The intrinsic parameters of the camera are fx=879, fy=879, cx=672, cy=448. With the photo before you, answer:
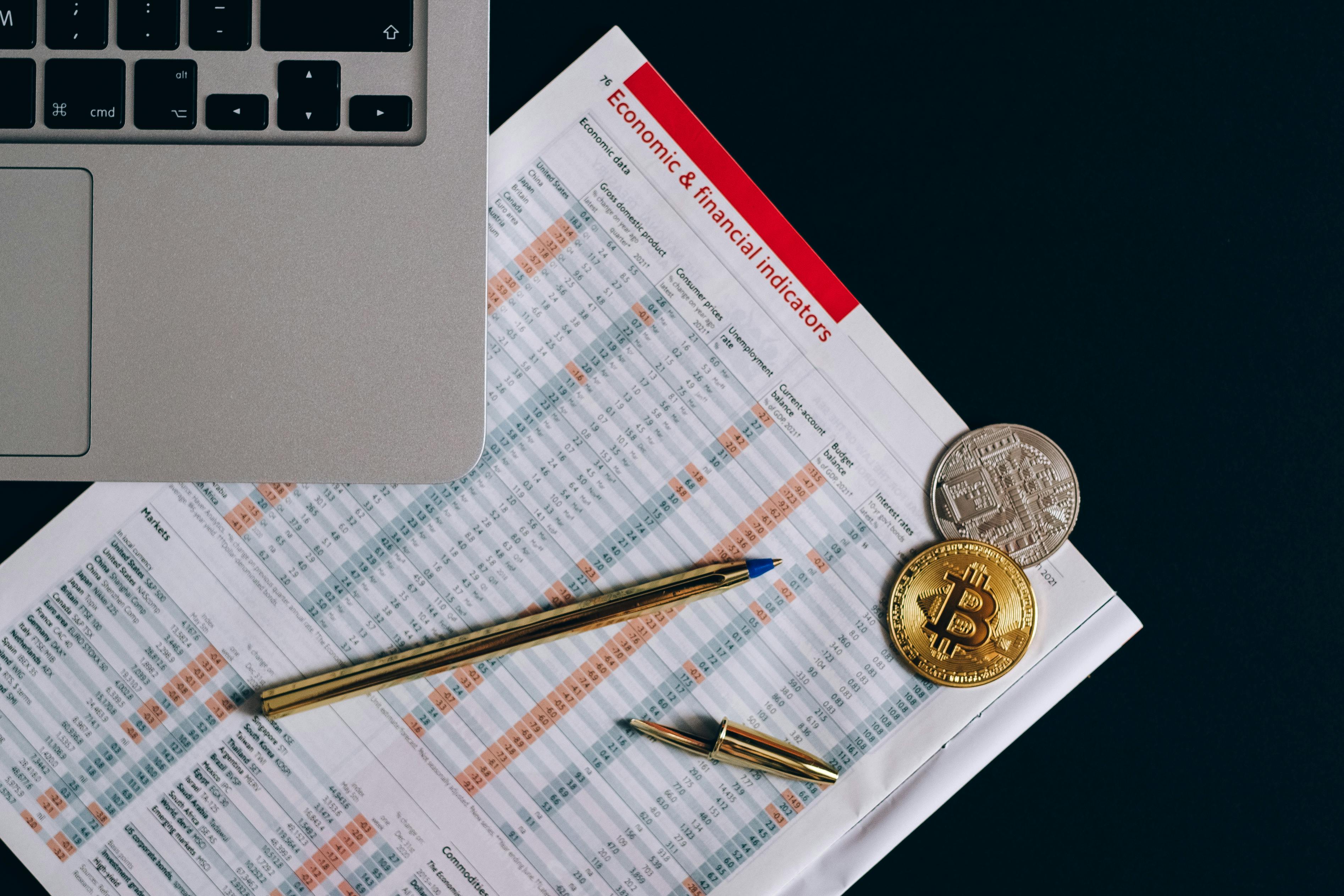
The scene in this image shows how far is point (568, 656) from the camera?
497 mm

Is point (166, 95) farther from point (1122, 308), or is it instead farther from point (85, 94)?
point (1122, 308)

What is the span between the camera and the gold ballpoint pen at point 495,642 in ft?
1.60

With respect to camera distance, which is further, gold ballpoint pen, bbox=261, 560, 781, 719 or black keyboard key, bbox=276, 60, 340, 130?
gold ballpoint pen, bbox=261, 560, 781, 719

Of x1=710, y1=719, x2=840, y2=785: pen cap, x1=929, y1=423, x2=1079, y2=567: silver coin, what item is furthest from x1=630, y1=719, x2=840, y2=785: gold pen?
x1=929, y1=423, x2=1079, y2=567: silver coin

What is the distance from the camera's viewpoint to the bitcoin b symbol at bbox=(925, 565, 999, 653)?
49 centimetres

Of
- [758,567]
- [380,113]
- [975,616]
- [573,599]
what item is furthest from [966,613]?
[380,113]

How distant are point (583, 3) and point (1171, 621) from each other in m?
0.48

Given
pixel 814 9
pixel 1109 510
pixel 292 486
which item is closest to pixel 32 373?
pixel 292 486

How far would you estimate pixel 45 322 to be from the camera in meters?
0.40

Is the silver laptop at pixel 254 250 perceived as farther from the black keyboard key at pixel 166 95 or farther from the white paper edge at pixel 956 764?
the white paper edge at pixel 956 764

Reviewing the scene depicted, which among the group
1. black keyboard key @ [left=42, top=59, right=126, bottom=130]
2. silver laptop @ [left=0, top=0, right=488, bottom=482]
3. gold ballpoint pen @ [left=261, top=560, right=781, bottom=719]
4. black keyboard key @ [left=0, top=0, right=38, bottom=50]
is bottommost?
→ gold ballpoint pen @ [left=261, top=560, right=781, bottom=719]

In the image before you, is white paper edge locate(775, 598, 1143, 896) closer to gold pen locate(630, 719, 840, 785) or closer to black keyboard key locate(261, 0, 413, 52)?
gold pen locate(630, 719, 840, 785)

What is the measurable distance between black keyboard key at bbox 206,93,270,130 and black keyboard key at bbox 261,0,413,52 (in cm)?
2

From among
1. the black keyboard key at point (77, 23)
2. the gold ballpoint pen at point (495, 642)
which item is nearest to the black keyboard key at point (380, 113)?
the black keyboard key at point (77, 23)
